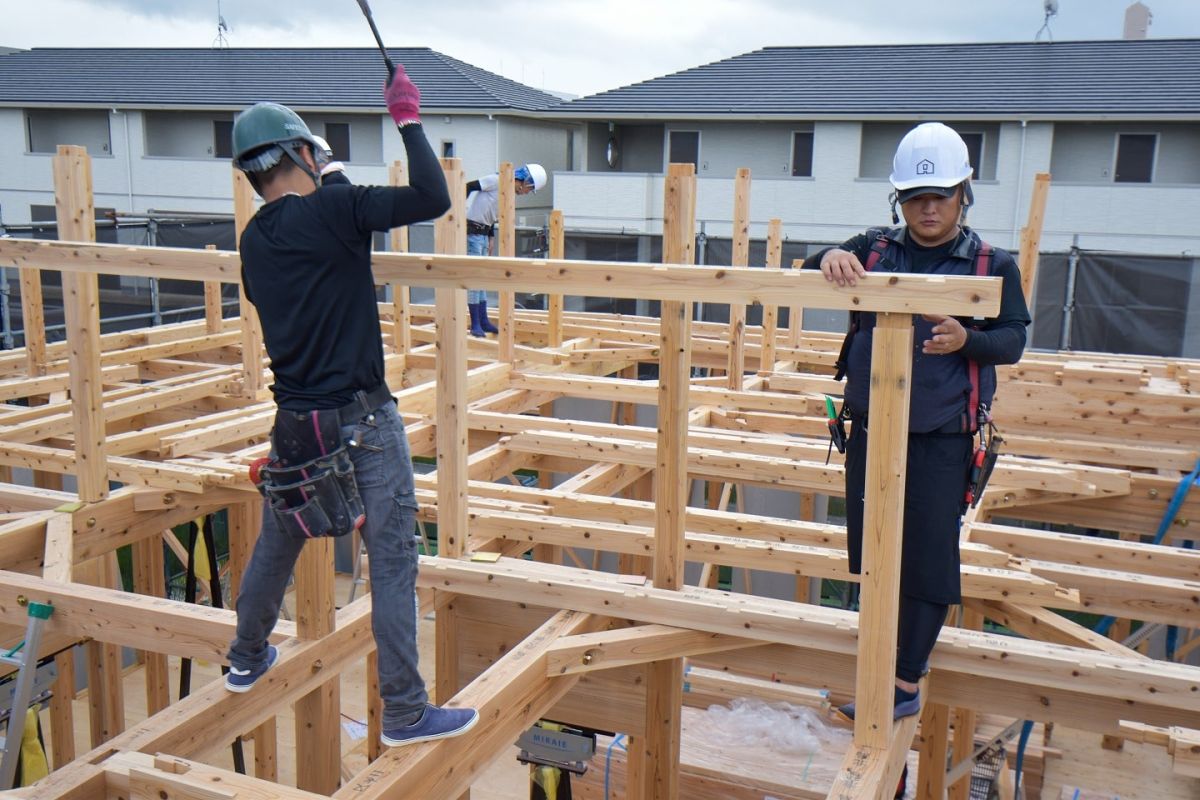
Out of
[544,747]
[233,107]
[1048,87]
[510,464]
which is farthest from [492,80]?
[544,747]

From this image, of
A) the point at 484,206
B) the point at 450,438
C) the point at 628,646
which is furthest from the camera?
the point at 484,206

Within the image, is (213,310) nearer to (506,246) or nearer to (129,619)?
(506,246)

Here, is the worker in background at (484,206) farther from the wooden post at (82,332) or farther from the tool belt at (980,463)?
the tool belt at (980,463)

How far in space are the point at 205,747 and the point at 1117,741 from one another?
6.62 meters

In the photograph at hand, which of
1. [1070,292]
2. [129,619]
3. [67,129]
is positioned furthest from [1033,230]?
[67,129]

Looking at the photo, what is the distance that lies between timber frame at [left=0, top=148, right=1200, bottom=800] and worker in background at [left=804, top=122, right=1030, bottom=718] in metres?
0.23

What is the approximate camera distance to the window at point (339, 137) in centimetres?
2259

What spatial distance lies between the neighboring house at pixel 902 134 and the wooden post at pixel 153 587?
14.5m

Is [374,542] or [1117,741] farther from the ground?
[374,542]

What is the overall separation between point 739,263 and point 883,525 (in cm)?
444

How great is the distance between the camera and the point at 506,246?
8086 mm

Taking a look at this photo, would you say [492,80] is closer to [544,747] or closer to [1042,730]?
[1042,730]

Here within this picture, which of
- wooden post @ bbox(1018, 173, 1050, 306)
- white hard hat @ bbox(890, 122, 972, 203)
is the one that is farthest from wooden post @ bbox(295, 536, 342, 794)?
wooden post @ bbox(1018, 173, 1050, 306)

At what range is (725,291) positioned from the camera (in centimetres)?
305
